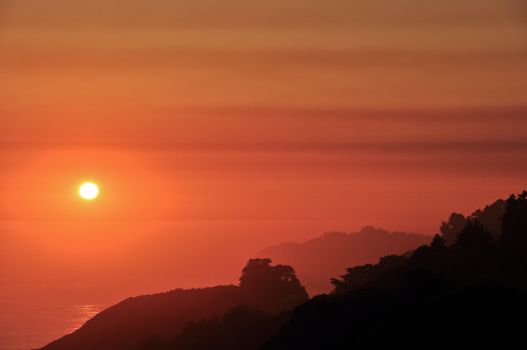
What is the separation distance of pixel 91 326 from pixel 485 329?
10632 cm

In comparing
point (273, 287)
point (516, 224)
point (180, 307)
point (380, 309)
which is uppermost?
point (180, 307)

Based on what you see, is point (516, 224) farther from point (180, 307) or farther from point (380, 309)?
point (180, 307)

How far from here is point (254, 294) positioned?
573 feet

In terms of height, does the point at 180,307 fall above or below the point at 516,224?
above

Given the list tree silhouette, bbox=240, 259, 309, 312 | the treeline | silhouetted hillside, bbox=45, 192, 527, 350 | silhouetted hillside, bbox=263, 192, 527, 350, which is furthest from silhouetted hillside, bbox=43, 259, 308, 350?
silhouetted hillside, bbox=263, 192, 527, 350

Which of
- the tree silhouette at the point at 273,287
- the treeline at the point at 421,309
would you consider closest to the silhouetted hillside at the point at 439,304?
the treeline at the point at 421,309

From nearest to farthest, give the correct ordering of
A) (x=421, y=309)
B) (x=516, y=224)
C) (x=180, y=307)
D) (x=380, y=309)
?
(x=421, y=309) < (x=380, y=309) < (x=516, y=224) < (x=180, y=307)

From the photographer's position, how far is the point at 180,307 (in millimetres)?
185250

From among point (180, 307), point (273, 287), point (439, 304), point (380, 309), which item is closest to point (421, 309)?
point (439, 304)

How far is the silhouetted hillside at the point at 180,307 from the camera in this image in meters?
172

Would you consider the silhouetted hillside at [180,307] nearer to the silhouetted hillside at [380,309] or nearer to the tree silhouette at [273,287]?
the tree silhouette at [273,287]

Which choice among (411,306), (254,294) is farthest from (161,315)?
(411,306)

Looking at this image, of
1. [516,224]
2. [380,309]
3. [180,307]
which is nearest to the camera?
[380,309]

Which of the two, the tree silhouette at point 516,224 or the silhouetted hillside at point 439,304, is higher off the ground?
the tree silhouette at point 516,224
